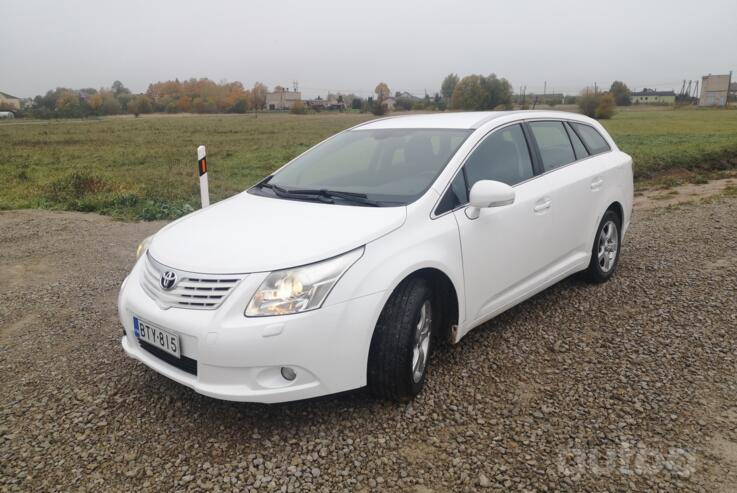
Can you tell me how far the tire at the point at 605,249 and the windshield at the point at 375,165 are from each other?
73.1 inches

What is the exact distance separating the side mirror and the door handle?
2.29 ft

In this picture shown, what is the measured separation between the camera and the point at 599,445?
2.66 m

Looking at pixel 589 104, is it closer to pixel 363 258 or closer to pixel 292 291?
pixel 363 258

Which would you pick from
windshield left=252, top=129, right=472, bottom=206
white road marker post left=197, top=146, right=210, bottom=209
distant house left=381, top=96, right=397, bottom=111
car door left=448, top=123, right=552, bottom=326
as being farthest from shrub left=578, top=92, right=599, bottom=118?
windshield left=252, top=129, right=472, bottom=206

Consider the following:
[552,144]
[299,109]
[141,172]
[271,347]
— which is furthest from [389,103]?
[271,347]

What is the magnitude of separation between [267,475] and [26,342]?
2.57 m

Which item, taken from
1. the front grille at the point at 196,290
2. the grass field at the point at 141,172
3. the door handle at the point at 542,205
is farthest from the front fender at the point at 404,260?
the grass field at the point at 141,172

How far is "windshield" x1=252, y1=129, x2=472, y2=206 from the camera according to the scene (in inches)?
133

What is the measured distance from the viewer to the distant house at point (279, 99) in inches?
3517

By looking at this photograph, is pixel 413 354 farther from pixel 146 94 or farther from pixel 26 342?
pixel 146 94

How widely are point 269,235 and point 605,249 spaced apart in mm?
3360

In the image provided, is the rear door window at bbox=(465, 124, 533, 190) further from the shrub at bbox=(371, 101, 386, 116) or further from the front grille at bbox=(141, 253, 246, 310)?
the shrub at bbox=(371, 101, 386, 116)

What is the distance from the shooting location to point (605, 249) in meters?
4.91

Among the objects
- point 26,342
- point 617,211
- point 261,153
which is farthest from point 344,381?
point 261,153
